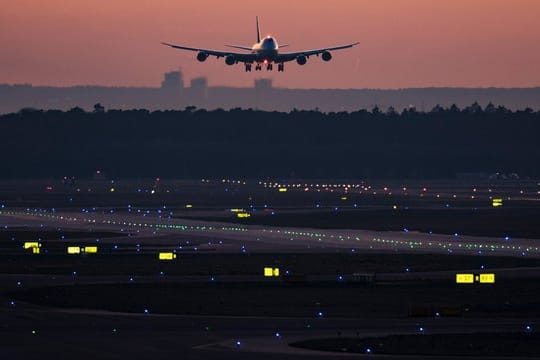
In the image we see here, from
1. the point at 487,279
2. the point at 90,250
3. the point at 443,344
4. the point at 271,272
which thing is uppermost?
the point at 90,250

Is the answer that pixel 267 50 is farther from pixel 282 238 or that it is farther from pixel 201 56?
pixel 282 238

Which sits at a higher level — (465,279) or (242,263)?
(242,263)

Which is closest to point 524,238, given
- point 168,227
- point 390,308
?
point 168,227

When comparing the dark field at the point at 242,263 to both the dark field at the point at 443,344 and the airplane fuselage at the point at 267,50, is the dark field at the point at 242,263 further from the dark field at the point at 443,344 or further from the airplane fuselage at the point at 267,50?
the airplane fuselage at the point at 267,50

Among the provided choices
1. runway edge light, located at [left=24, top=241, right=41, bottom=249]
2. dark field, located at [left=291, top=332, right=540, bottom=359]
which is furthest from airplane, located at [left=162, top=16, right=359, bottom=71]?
dark field, located at [left=291, top=332, right=540, bottom=359]

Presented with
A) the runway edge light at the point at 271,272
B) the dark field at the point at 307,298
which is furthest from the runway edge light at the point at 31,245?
the dark field at the point at 307,298

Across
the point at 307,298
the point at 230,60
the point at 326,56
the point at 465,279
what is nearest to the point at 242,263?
the point at 465,279

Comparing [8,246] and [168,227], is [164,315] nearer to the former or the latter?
[8,246]

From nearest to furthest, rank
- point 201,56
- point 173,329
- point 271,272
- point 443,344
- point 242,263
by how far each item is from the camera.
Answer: point 443,344
point 173,329
point 271,272
point 242,263
point 201,56
